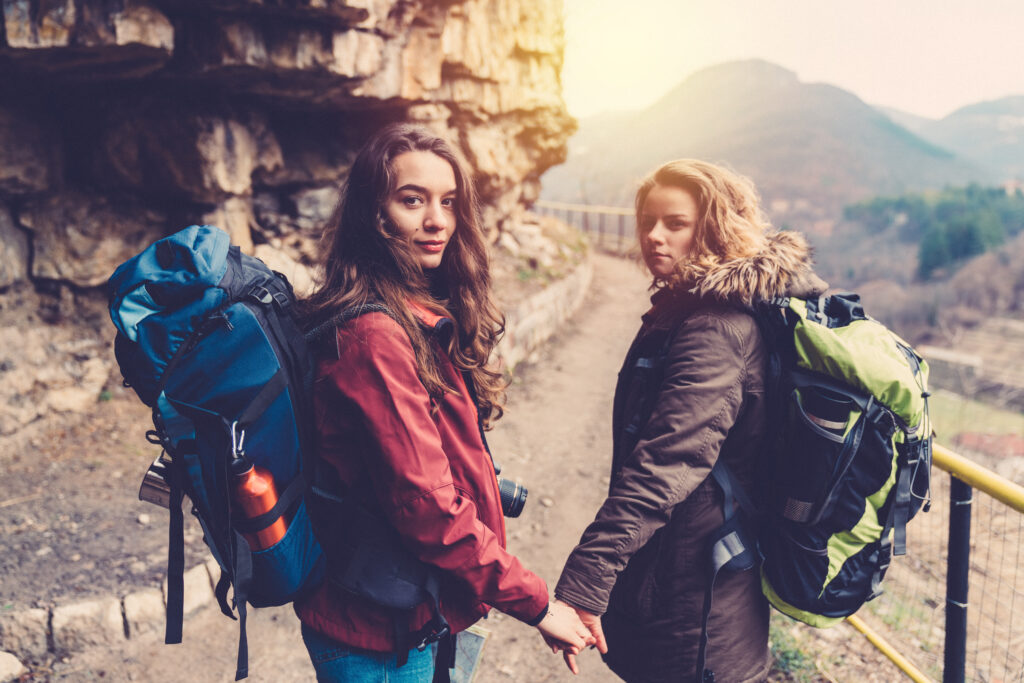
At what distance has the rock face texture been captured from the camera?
4.43m

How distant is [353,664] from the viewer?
1521 mm

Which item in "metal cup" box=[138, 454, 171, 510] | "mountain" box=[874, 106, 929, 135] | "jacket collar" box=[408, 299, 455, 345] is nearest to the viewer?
"jacket collar" box=[408, 299, 455, 345]

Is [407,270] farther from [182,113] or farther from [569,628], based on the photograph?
[182,113]

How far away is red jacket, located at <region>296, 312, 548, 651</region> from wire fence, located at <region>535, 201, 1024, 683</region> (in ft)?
3.77

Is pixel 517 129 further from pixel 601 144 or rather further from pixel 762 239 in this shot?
pixel 601 144

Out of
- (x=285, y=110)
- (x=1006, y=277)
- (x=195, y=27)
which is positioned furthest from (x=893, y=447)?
(x=1006, y=277)

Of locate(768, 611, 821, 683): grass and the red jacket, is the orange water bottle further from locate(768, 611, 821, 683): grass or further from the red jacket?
locate(768, 611, 821, 683): grass

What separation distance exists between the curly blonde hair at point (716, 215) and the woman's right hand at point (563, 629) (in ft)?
3.29

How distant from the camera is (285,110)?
256 inches

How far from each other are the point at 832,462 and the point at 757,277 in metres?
0.53

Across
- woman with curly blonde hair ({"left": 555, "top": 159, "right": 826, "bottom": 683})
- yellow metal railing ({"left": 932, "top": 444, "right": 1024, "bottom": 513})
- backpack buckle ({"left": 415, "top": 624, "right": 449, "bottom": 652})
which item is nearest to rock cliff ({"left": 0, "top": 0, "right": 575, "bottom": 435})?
woman with curly blonde hair ({"left": 555, "top": 159, "right": 826, "bottom": 683})

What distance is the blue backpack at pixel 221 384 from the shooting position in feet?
4.16

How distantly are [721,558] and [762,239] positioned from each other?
0.97m

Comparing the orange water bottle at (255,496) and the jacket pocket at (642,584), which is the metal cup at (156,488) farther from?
the jacket pocket at (642,584)
